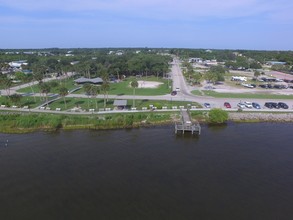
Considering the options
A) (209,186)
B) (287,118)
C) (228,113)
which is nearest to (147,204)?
(209,186)

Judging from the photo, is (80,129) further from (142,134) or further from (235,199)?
(235,199)

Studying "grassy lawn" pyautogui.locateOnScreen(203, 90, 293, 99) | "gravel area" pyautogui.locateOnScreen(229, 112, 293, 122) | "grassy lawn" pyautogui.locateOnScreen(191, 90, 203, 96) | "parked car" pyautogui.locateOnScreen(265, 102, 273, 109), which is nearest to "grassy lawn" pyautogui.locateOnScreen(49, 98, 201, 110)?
"gravel area" pyautogui.locateOnScreen(229, 112, 293, 122)

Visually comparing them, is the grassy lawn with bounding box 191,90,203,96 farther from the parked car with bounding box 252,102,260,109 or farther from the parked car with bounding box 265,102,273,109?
the parked car with bounding box 265,102,273,109

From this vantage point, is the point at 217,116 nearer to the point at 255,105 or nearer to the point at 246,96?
the point at 255,105

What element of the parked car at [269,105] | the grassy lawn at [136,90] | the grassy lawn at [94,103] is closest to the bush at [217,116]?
the grassy lawn at [94,103]

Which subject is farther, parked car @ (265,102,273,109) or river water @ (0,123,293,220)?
parked car @ (265,102,273,109)

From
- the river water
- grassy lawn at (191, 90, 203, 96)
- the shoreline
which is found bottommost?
the river water

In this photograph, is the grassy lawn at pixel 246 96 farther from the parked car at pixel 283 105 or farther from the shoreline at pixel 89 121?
the shoreline at pixel 89 121
